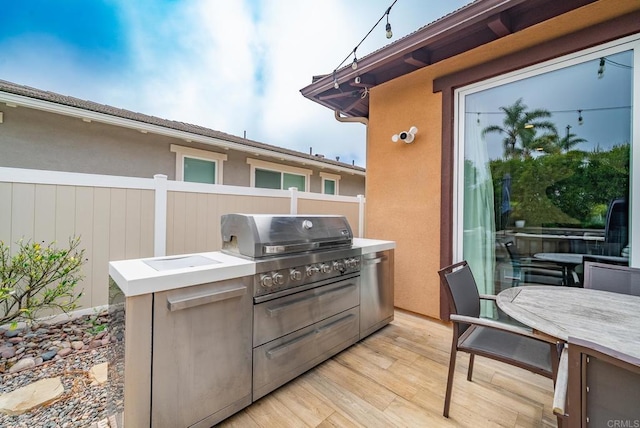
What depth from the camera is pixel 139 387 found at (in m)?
1.44

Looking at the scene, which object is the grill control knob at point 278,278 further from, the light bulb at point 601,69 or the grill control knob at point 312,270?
the light bulb at point 601,69

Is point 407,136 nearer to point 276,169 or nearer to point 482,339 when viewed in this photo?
point 482,339

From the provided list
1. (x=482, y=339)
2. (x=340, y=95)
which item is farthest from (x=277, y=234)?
(x=340, y=95)

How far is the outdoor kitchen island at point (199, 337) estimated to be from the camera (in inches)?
56.9

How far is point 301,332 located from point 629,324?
204 cm

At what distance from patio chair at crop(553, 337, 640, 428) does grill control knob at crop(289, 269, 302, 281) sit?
168cm

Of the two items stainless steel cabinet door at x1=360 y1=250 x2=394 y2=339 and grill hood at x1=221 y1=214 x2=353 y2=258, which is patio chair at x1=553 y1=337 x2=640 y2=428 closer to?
grill hood at x1=221 y1=214 x2=353 y2=258

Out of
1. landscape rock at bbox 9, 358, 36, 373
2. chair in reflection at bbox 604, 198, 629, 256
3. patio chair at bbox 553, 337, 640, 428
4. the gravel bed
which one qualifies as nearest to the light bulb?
chair in reflection at bbox 604, 198, 629, 256

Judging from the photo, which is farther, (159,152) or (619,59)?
(159,152)

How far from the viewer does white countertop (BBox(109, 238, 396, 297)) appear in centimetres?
144

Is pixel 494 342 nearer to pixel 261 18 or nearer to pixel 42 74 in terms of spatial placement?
pixel 261 18

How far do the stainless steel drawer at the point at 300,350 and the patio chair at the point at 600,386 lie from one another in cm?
171

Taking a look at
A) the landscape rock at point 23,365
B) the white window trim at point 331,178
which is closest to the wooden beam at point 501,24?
the landscape rock at point 23,365

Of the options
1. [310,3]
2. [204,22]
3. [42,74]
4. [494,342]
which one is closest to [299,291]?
[494,342]
